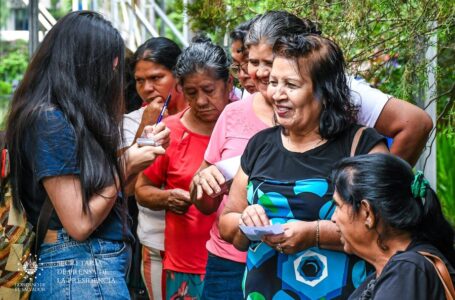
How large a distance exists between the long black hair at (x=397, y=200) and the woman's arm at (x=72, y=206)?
100cm

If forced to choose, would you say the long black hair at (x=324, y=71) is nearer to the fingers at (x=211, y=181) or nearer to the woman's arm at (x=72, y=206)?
the fingers at (x=211, y=181)

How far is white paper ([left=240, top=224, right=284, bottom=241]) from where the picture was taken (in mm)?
3686

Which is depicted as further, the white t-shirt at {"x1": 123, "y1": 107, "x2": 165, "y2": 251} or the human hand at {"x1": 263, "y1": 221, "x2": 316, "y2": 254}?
the white t-shirt at {"x1": 123, "y1": 107, "x2": 165, "y2": 251}

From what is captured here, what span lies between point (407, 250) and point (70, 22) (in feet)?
5.29

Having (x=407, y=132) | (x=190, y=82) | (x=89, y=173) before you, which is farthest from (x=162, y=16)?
(x=89, y=173)

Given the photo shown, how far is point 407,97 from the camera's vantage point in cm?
502

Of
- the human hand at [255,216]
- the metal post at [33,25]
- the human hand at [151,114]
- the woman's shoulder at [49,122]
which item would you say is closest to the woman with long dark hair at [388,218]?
the human hand at [255,216]

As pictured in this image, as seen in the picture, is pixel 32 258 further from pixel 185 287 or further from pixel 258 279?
pixel 185 287

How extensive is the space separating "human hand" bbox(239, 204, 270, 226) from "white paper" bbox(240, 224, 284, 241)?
48mm

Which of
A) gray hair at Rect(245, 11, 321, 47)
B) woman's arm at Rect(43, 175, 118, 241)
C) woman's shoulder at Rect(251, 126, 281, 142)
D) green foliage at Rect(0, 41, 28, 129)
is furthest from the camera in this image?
green foliage at Rect(0, 41, 28, 129)

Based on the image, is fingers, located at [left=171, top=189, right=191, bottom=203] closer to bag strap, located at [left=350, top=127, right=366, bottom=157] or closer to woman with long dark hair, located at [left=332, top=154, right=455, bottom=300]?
bag strap, located at [left=350, top=127, right=366, bottom=157]

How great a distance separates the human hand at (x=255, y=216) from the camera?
379cm

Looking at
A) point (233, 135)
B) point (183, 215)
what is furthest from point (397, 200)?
point (183, 215)

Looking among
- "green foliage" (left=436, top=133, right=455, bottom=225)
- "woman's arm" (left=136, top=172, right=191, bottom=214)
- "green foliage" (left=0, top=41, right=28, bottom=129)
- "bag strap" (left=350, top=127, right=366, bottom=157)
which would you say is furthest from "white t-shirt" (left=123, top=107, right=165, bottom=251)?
"green foliage" (left=0, top=41, right=28, bottom=129)
